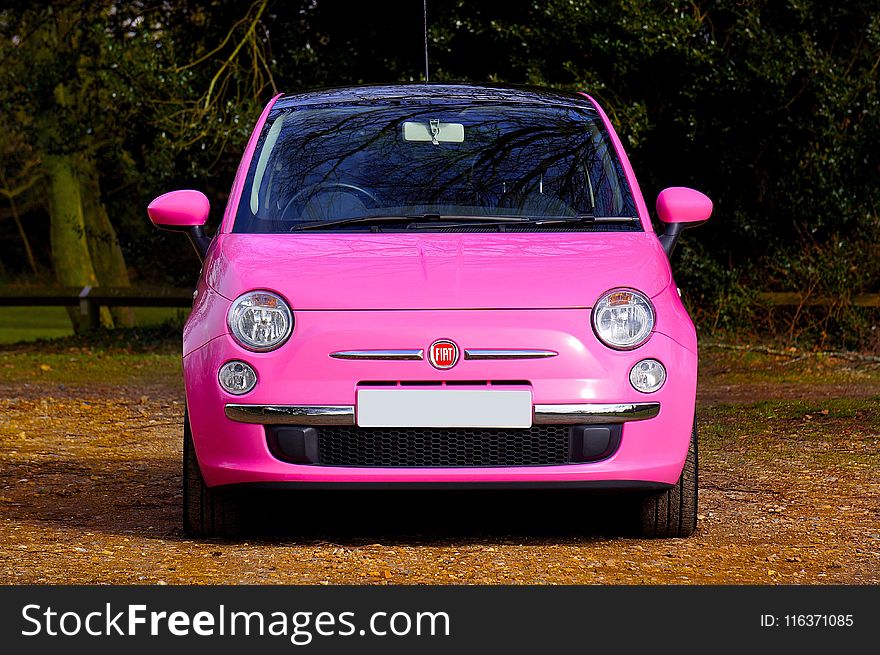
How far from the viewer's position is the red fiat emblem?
5.36 m

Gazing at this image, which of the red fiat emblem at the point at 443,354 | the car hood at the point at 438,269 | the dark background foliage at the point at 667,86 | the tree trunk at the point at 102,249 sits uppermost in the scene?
the car hood at the point at 438,269

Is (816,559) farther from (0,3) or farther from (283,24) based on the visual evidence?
(0,3)

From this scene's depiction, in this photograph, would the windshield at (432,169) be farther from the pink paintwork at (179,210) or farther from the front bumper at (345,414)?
the front bumper at (345,414)

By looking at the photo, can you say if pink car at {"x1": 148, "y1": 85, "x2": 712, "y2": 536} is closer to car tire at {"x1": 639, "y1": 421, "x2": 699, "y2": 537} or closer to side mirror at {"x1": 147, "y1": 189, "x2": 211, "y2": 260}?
car tire at {"x1": 639, "y1": 421, "x2": 699, "y2": 537}

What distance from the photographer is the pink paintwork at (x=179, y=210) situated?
6.21 m

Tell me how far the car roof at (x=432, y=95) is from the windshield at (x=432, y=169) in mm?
72

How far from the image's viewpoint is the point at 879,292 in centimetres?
1470

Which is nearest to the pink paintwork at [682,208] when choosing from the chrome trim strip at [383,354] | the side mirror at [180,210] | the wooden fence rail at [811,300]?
the chrome trim strip at [383,354]

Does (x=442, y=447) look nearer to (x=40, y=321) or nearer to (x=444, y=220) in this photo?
(x=444, y=220)

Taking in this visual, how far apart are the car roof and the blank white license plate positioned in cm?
191

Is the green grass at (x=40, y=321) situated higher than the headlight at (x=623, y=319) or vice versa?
the headlight at (x=623, y=319)

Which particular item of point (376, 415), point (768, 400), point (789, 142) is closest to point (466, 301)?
point (376, 415)

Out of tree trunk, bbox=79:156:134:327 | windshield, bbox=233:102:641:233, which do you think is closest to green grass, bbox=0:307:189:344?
tree trunk, bbox=79:156:134:327

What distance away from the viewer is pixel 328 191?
627 centimetres
